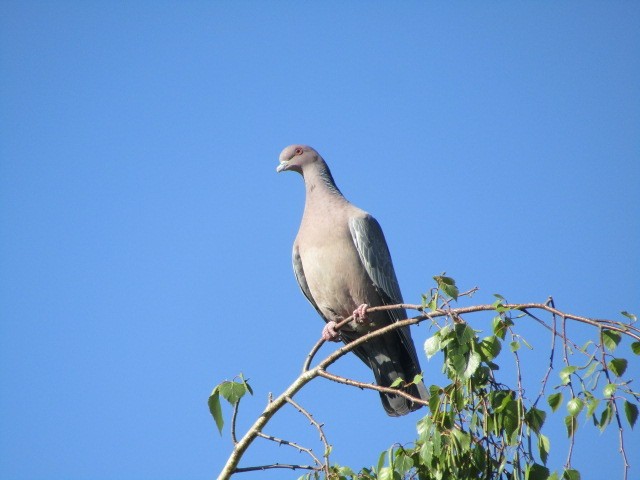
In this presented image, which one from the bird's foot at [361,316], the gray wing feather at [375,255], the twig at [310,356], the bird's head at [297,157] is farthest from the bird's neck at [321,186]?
the twig at [310,356]

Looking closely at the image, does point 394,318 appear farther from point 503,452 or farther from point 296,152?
point 503,452

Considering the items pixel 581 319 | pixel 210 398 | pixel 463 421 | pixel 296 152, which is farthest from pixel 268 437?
pixel 296 152

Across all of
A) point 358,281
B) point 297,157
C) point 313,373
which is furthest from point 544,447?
point 297,157

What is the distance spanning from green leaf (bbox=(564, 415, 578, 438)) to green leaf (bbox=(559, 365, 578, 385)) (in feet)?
0.39

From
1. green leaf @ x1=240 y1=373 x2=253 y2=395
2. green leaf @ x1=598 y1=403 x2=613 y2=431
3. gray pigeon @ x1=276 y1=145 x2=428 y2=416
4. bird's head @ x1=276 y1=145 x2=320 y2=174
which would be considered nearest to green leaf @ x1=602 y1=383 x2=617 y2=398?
green leaf @ x1=598 y1=403 x2=613 y2=431

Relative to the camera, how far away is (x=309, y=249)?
262 inches

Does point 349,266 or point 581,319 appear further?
point 349,266

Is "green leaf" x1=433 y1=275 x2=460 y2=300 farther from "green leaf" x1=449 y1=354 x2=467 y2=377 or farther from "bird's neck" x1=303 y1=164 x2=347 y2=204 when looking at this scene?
"bird's neck" x1=303 y1=164 x2=347 y2=204

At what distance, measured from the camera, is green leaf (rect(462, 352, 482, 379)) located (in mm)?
3277

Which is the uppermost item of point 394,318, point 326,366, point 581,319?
point 394,318

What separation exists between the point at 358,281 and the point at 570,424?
363 cm

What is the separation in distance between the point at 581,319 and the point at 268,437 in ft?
4.93

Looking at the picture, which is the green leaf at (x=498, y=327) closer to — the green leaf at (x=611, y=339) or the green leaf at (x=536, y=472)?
the green leaf at (x=611, y=339)

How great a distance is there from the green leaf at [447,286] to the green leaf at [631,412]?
33.3 inches
